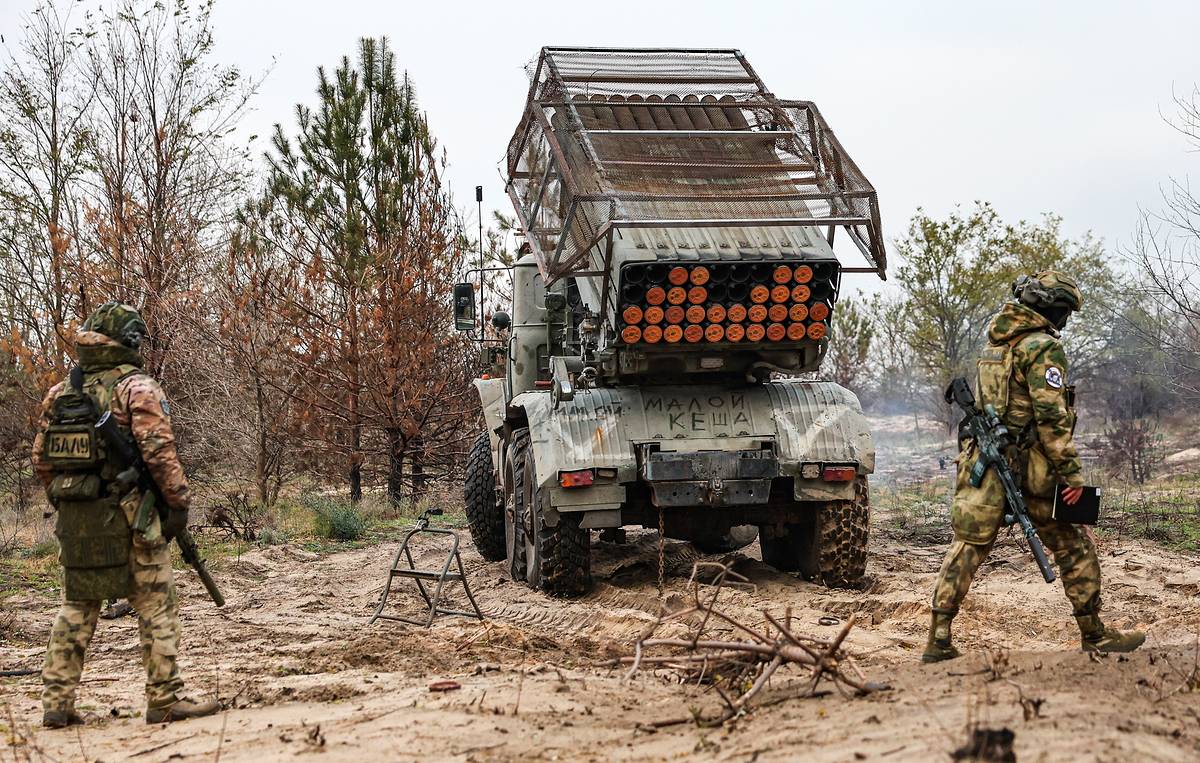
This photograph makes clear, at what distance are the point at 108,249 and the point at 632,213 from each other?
10209 mm

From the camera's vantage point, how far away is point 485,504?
11.1 meters

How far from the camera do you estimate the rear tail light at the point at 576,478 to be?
26.6ft

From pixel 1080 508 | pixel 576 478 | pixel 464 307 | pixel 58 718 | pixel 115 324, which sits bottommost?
pixel 58 718

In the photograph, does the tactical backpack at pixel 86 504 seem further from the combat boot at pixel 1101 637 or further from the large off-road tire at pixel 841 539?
the large off-road tire at pixel 841 539

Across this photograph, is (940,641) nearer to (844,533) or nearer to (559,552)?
(844,533)

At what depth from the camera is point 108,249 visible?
15375mm

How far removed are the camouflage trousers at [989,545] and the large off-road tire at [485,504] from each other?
5.93 meters

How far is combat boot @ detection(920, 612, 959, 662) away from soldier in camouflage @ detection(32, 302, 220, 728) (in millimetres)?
3439

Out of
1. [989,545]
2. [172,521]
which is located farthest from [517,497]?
[989,545]

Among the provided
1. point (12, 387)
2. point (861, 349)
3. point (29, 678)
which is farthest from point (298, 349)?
point (861, 349)

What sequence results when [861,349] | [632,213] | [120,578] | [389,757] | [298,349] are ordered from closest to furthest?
1. [389,757]
2. [120,578]
3. [632,213]
4. [298,349]
5. [861,349]

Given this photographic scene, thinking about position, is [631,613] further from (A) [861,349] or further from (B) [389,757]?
(A) [861,349]

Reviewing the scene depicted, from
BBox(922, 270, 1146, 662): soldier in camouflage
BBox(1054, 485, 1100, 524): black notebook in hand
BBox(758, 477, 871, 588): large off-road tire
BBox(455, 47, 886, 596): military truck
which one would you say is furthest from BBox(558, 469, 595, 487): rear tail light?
BBox(1054, 485, 1100, 524): black notebook in hand

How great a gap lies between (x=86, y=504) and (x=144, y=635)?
679 mm
